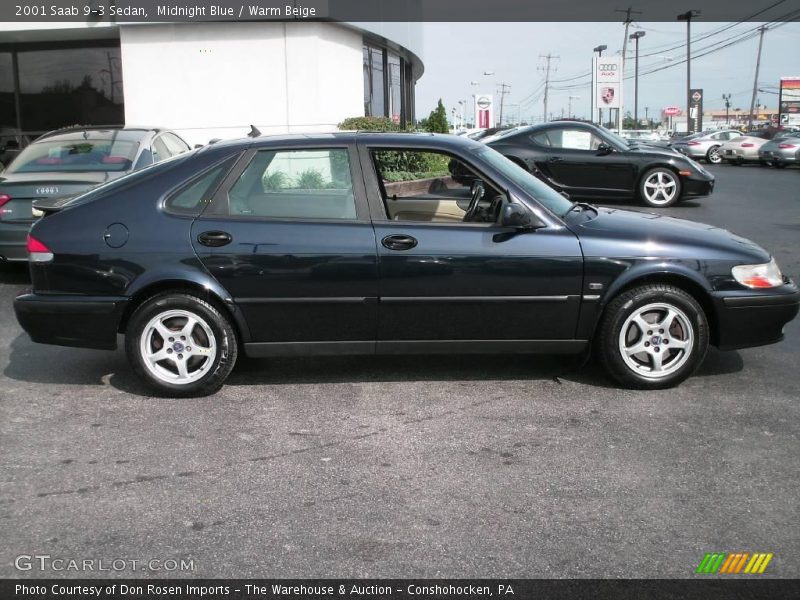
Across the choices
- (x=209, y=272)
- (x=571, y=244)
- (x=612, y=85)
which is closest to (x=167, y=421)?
(x=209, y=272)

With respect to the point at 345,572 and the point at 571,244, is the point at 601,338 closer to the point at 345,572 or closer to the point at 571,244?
the point at 571,244

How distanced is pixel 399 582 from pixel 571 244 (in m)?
2.66

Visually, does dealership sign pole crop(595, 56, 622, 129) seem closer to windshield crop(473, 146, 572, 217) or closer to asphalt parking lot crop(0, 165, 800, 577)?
asphalt parking lot crop(0, 165, 800, 577)

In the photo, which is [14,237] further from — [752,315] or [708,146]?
[708,146]

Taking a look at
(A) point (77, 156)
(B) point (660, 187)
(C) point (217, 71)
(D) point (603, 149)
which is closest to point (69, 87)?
(C) point (217, 71)

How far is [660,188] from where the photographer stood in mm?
15023

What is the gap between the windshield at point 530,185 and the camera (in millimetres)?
5414

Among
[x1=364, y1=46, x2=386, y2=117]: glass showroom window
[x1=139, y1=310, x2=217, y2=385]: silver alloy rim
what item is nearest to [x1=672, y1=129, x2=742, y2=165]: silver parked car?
[x1=364, y1=46, x2=386, y2=117]: glass showroom window

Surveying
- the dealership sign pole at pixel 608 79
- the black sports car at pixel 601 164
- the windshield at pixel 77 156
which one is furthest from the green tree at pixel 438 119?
the windshield at pixel 77 156

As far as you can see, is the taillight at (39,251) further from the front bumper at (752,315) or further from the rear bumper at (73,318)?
the front bumper at (752,315)

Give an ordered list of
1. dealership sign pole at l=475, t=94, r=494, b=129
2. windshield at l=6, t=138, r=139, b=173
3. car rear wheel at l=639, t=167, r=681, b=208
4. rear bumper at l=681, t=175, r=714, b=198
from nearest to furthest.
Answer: windshield at l=6, t=138, r=139, b=173 < car rear wheel at l=639, t=167, r=681, b=208 < rear bumper at l=681, t=175, r=714, b=198 < dealership sign pole at l=475, t=94, r=494, b=129

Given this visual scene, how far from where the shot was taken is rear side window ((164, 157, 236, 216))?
5.29 m

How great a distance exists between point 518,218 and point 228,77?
561 inches

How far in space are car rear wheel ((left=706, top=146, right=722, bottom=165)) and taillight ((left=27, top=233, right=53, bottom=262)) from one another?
34.7 m
